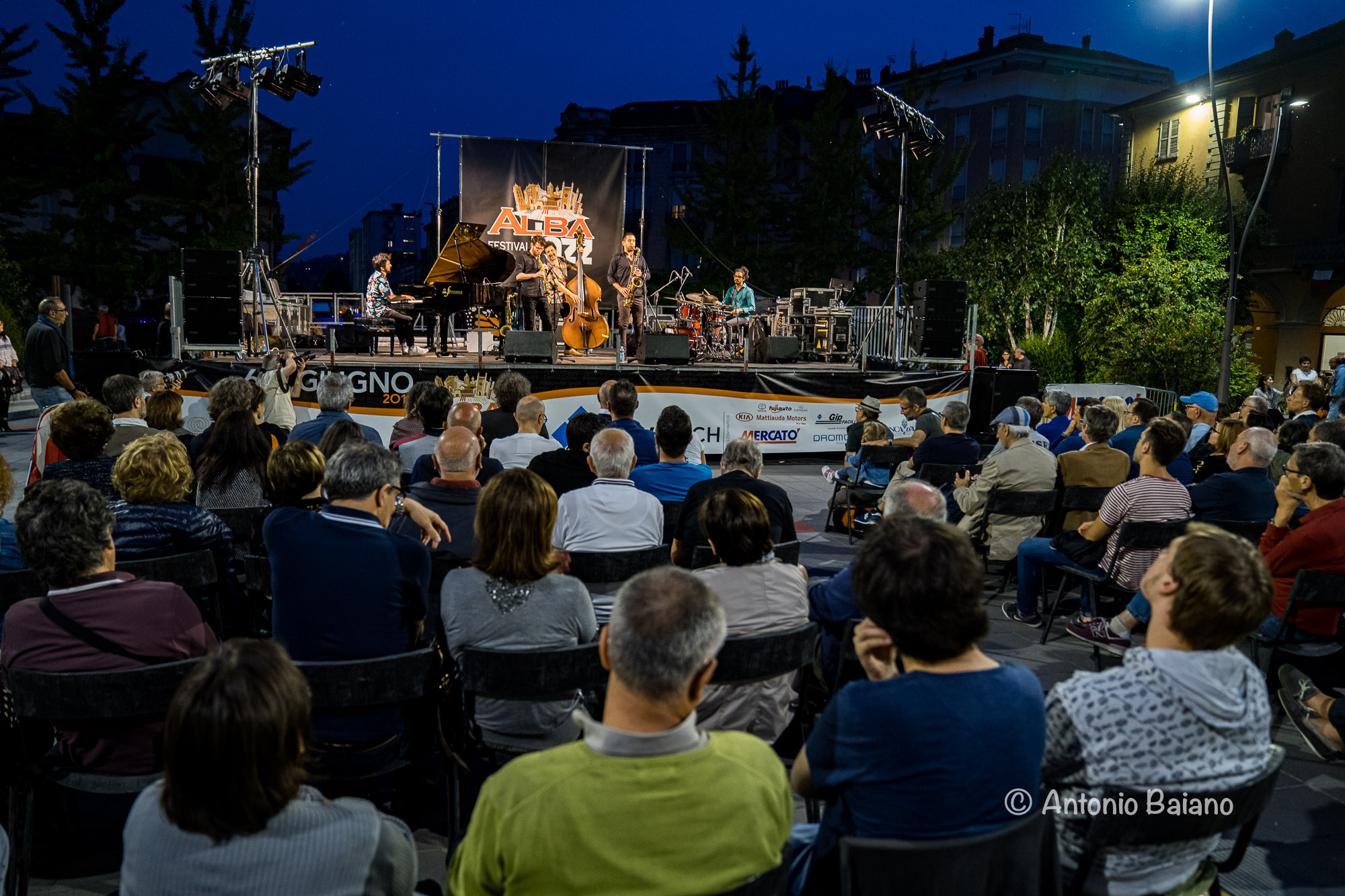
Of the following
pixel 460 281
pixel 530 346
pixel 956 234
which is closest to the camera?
pixel 530 346

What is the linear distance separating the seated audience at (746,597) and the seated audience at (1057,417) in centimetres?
534

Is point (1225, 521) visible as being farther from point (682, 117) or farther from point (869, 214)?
point (682, 117)

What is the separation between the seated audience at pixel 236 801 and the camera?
4.68ft

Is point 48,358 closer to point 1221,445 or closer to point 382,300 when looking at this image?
point 382,300

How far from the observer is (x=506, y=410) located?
6.50 m

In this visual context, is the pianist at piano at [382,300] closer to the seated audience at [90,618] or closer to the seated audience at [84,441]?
the seated audience at [84,441]

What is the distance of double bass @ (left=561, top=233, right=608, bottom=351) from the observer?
14312 millimetres

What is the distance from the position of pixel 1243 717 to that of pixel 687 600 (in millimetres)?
1333

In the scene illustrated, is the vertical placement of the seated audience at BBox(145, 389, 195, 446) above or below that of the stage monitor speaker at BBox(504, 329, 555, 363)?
below

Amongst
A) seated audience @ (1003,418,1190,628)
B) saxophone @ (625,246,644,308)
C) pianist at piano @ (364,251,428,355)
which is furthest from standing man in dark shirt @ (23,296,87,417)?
seated audience @ (1003,418,1190,628)

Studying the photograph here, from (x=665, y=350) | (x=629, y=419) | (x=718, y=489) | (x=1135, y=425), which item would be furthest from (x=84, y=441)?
(x=665, y=350)

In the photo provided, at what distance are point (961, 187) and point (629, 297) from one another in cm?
2983

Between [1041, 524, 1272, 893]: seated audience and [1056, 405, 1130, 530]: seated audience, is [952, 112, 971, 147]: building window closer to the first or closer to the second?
[1056, 405, 1130, 530]: seated audience

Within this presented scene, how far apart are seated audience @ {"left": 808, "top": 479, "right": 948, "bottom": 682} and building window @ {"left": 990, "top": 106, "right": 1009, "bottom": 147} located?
37.4m
